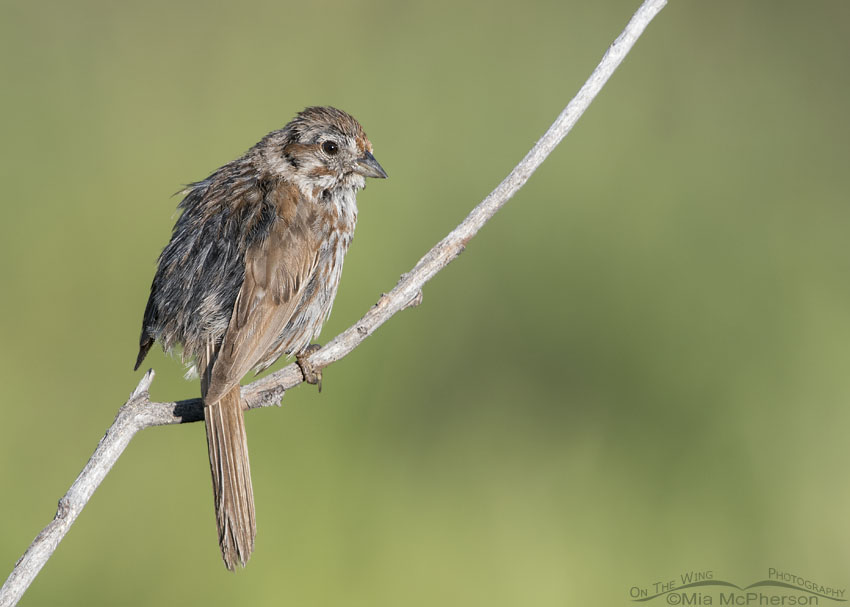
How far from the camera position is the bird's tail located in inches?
111

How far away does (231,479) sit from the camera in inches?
114

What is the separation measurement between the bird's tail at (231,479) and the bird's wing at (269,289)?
0.08 meters

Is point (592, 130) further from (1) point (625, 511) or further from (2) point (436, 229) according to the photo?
(1) point (625, 511)

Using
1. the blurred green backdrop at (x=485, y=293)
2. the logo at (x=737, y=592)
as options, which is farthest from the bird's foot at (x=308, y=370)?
the logo at (x=737, y=592)

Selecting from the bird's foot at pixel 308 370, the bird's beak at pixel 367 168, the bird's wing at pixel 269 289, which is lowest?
the bird's foot at pixel 308 370

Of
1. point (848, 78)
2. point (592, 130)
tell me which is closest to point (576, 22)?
point (592, 130)

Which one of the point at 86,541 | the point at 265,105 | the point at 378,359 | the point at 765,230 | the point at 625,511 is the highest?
the point at 265,105

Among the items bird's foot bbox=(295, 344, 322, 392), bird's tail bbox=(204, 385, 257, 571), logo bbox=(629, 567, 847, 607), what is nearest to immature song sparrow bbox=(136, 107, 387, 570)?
bird's tail bbox=(204, 385, 257, 571)

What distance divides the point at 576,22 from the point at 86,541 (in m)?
3.87

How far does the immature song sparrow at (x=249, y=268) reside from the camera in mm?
2889

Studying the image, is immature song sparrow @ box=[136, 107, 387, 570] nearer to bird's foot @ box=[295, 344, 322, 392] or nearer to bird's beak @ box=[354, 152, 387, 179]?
bird's beak @ box=[354, 152, 387, 179]

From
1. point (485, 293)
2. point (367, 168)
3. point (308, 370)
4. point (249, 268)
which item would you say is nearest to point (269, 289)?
point (249, 268)

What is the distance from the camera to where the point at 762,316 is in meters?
4.82

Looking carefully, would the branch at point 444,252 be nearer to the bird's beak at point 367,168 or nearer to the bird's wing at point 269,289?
the bird's wing at point 269,289
